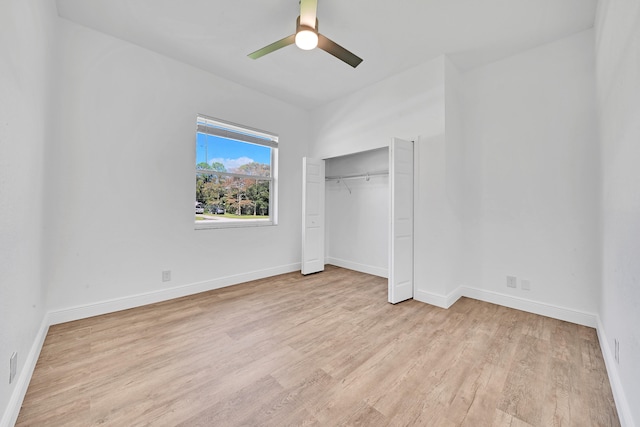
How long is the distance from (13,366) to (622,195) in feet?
Answer: 11.8

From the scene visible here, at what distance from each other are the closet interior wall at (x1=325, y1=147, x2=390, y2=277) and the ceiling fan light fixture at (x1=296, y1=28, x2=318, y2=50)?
7.60 ft

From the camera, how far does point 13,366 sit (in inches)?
56.5

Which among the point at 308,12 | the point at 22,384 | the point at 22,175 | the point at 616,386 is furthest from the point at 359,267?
the point at 22,175

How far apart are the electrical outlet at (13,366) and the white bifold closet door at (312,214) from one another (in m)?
3.26

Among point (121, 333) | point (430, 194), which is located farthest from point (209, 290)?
point (430, 194)

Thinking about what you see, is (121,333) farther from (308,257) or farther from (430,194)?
(430,194)

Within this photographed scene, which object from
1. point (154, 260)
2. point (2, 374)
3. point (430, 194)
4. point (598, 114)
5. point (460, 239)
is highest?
point (598, 114)

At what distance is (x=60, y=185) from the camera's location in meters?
2.56

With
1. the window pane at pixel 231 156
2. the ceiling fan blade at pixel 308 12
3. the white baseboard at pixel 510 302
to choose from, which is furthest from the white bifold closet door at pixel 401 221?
the window pane at pixel 231 156

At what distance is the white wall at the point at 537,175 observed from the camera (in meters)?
2.63

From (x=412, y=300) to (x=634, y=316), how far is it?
2.15 metres

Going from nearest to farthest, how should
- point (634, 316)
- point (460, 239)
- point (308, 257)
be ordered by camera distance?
point (634, 316)
point (460, 239)
point (308, 257)

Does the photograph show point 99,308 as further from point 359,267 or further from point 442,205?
point 442,205

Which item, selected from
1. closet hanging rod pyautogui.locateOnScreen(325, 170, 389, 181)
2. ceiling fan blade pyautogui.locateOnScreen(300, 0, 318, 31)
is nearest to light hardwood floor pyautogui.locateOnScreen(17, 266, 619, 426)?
closet hanging rod pyautogui.locateOnScreen(325, 170, 389, 181)
